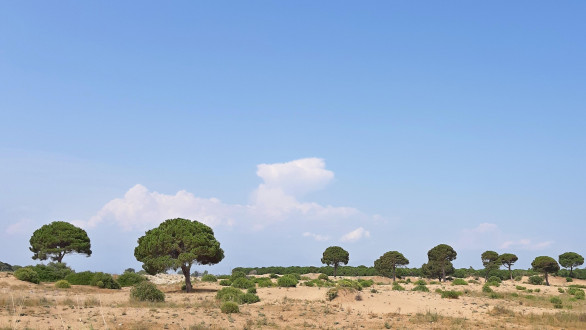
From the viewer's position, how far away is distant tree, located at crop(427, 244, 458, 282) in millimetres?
68062

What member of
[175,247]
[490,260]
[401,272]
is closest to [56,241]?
[175,247]

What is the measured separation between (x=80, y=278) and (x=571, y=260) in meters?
80.6

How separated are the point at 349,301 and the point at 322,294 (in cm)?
342

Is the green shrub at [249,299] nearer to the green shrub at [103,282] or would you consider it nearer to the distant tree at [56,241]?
the green shrub at [103,282]

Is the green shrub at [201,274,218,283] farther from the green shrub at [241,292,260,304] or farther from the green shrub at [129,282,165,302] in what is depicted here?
the green shrub at [129,282,165,302]

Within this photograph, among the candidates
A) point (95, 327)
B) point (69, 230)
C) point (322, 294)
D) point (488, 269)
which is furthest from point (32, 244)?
point (488, 269)

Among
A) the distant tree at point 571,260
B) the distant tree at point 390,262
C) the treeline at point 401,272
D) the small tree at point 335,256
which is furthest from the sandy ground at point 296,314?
the distant tree at point 571,260

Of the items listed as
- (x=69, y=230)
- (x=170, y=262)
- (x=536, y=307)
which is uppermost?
(x=69, y=230)

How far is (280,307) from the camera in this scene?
3056 cm

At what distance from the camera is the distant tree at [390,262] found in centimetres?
6919

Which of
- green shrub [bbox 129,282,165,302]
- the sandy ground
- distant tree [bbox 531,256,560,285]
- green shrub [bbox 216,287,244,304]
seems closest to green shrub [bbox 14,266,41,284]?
the sandy ground

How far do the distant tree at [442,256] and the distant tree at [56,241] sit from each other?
54.4 m

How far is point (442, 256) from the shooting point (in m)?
68.4

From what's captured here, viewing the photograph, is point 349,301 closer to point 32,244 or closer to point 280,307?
point 280,307
